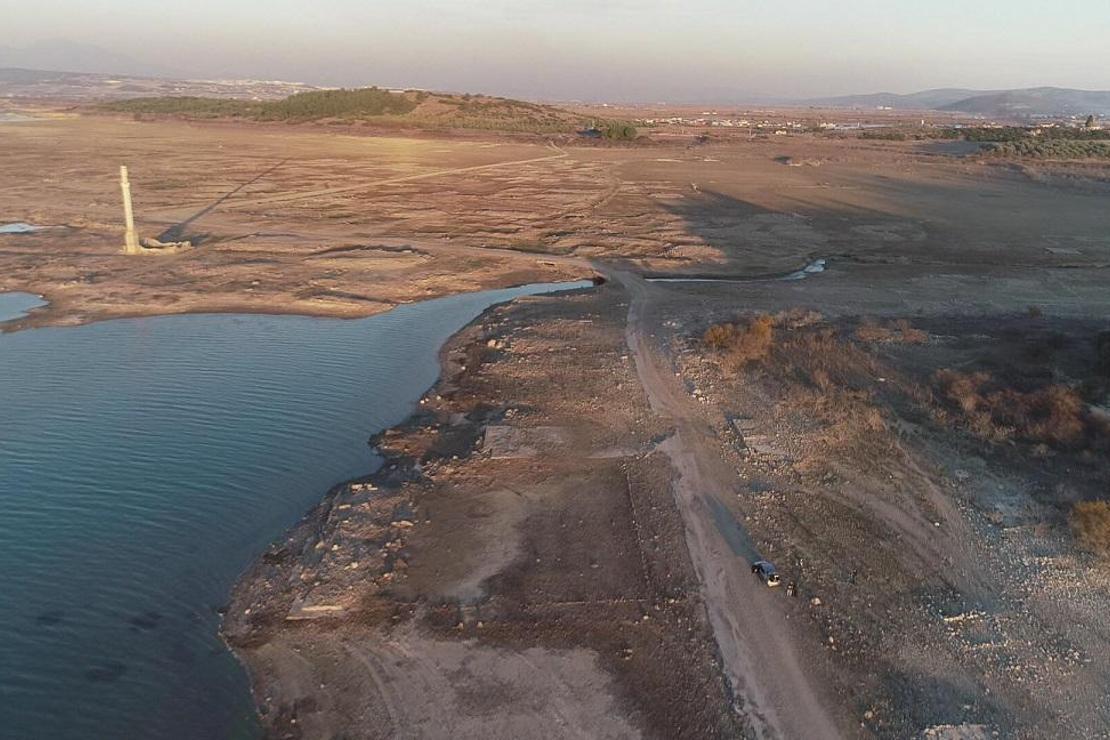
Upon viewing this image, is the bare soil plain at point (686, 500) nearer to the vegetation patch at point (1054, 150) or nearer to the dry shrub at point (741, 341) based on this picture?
the dry shrub at point (741, 341)

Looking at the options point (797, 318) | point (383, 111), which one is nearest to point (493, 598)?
point (797, 318)

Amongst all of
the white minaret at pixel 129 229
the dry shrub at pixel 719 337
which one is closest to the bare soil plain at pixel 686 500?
the dry shrub at pixel 719 337

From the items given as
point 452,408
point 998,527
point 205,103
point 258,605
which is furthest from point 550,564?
point 205,103

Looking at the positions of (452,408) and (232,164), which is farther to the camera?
(232,164)

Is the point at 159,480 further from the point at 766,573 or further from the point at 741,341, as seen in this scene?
the point at 741,341

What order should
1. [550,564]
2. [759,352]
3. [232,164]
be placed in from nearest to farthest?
[550,564]
[759,352]
[232,164]

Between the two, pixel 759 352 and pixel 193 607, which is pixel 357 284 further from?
pixel 193 607

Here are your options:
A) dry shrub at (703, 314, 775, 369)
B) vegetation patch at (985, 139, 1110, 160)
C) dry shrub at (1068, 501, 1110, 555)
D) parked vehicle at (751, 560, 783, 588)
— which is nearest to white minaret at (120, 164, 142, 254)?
dry shrub at (703, 314, 775, 369)
